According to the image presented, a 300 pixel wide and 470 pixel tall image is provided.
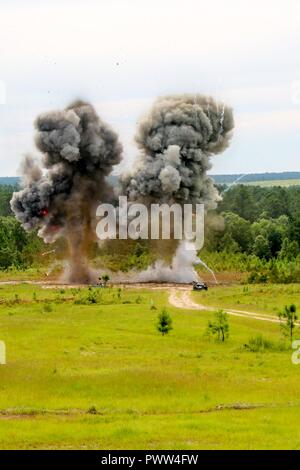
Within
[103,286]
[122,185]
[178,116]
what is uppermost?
[178,116]

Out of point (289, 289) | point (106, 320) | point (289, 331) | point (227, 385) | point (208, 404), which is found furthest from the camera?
point (289, 289)

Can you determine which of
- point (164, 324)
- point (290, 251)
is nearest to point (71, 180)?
point (290, 251)

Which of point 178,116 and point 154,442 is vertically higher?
point 178,116

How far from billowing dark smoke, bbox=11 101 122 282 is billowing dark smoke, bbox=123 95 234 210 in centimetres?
388

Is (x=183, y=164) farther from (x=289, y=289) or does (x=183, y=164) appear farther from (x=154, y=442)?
(x=154, y=442)

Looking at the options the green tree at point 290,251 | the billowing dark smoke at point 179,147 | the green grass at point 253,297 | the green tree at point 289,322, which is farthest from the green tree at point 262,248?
the green tree at point 289,322

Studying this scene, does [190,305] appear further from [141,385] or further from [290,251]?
[290,251]

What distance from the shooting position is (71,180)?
112938mm

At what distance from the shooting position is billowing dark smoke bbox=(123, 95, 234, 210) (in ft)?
359

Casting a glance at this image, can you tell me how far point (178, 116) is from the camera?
364ft

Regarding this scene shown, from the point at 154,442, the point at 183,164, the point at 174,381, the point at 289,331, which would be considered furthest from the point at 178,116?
the point at 154,442

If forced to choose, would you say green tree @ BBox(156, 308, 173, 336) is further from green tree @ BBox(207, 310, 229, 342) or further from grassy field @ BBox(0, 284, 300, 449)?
green tree @ BBox(207, 310, 229, 342)

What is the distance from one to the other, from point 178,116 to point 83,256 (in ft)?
66.7

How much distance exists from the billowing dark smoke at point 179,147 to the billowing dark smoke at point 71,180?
388 centimetres
